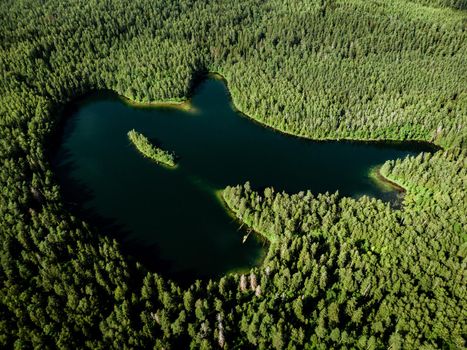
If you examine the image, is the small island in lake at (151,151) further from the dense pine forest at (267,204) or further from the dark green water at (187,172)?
the dense pine forest at (267,204)

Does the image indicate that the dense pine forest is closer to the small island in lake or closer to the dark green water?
the dark green water

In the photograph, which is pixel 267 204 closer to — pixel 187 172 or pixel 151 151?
pixel 187 172

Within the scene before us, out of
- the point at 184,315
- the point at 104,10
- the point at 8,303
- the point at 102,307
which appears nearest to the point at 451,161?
the point at 184,315

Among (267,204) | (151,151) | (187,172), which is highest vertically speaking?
(267,204)

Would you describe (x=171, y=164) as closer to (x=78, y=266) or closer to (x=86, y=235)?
(x=86, y=235)

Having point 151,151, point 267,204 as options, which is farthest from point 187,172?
point 267,204

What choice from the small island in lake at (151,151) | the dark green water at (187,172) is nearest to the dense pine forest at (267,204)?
the dark green water at (187,172)

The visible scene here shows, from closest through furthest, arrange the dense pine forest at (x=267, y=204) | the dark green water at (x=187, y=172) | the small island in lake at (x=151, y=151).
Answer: the dense pine forest at (x=267, y=204)
the dark green water at (x=187, y=172)
the small island in lake at (x=151, y=151)
